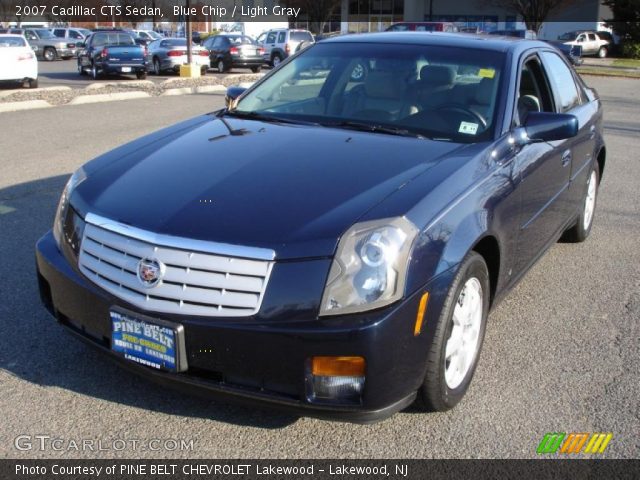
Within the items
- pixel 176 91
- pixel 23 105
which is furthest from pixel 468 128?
pixel 176 91

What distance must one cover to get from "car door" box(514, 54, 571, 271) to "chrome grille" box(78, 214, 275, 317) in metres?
1.72

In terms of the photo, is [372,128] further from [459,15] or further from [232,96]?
[459,15]

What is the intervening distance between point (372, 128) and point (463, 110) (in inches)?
20.2

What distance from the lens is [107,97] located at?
15.7m

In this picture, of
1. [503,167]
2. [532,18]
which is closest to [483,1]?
[532,18]

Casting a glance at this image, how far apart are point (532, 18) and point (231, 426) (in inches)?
1796

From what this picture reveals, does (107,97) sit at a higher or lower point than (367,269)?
lower

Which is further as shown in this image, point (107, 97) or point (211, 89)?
point (211, 89)

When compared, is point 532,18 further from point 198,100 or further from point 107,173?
point 107,173

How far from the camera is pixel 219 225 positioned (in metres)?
2.83

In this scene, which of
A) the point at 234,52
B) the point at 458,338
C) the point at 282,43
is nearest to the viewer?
the point at 458,338

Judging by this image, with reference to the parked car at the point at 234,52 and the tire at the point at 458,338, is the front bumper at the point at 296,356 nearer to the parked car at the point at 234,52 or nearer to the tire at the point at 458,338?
the tire at the point at 458,338

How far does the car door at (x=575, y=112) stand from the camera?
481cm

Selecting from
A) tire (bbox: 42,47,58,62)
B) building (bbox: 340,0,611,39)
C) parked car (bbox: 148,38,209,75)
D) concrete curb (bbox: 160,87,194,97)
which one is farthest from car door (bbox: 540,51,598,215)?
building (bbox: 340,0,611,39)
